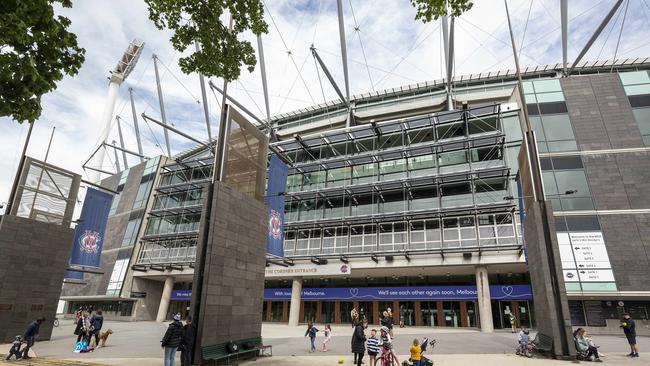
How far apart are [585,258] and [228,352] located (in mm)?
26514

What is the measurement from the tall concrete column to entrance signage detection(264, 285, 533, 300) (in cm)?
160

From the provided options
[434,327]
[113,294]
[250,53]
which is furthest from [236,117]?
[113,294]

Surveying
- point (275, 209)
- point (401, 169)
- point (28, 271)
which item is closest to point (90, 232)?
point (28, 271)

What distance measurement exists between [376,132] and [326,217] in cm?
954

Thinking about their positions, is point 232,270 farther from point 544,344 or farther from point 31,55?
point 544,344

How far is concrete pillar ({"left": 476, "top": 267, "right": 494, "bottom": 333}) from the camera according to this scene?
2502 cm

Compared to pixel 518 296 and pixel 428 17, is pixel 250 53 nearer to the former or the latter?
pixel 428 17

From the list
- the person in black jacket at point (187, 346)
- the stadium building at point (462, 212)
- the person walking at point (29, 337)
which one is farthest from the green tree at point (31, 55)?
the stadium building at point (462, 212)

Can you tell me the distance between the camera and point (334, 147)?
1499 inches

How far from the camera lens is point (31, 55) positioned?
24.6 ft

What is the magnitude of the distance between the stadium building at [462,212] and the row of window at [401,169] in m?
0.12

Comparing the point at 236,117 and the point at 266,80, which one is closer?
the point at 236,117

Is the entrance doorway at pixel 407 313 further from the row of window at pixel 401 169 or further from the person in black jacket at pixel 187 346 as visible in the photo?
the person in black jacket at pixel 187 346

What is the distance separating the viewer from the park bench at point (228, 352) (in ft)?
35.0
